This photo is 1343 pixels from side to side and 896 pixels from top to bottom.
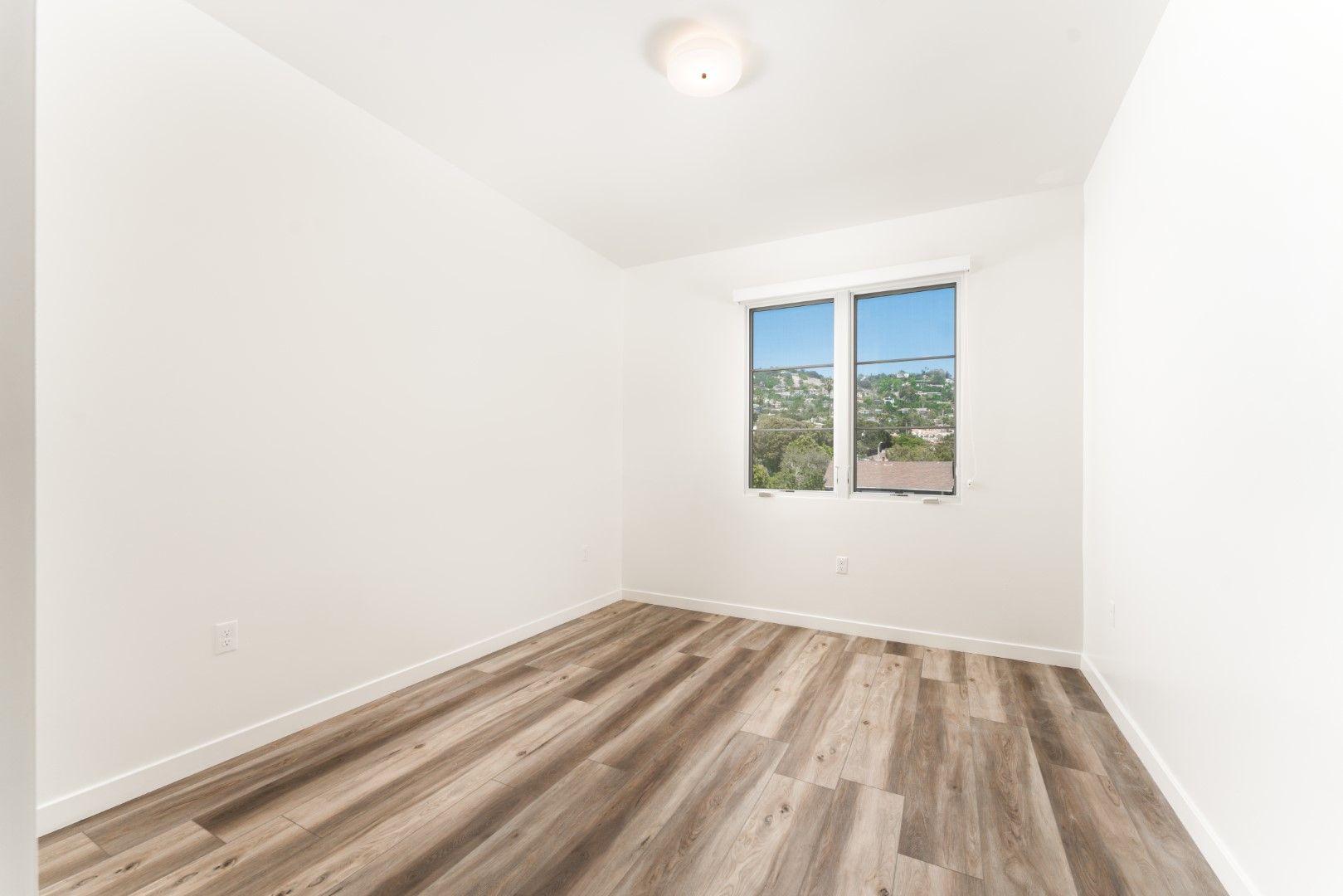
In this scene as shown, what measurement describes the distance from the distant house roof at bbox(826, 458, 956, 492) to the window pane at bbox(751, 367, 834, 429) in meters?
0.35

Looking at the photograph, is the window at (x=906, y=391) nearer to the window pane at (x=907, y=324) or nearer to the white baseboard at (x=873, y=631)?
the window pane at (x=907, y=324)

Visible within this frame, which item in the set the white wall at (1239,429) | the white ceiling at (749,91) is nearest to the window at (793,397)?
the white ceiling at (749,91)

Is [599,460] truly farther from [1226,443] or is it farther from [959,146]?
[1226,443]

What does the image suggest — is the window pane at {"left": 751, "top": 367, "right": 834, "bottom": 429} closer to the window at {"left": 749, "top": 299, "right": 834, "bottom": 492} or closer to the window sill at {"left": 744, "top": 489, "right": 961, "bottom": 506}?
the window at {"left": 749, "top": 299, "right": 834, "bottom": 492}

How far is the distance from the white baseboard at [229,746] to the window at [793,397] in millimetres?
2153

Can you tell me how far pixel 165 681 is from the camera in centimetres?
182

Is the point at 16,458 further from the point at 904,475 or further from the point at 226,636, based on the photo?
the point at 904,475

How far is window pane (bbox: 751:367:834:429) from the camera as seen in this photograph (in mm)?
3717

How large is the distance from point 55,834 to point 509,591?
1.89 m

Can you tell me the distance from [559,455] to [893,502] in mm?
2171

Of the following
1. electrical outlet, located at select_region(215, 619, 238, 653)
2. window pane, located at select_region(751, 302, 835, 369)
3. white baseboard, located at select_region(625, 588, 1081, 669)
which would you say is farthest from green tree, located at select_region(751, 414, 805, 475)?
electrical outlet, located at select_region(215, 619, 238, 653)

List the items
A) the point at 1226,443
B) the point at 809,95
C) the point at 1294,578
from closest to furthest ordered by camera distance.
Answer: the point at 1294,578
the point at 1226,443
the point at 809,95

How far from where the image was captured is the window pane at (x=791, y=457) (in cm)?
370

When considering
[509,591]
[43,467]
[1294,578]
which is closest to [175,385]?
[43,467]
